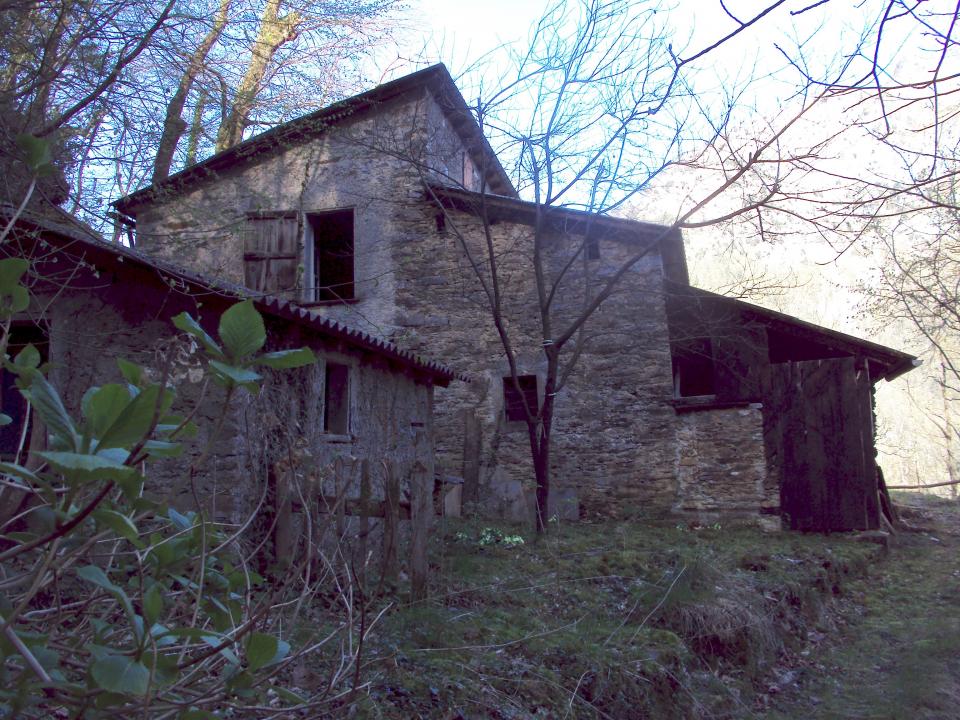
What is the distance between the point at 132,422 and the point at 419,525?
179 inches

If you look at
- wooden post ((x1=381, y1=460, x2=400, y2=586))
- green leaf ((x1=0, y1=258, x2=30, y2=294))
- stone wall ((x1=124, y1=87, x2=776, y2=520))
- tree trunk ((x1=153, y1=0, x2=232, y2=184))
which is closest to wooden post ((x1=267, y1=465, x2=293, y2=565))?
wooden post ((x1=381, y1=460, x2=400, y2=586))

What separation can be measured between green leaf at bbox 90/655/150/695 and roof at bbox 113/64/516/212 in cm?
983

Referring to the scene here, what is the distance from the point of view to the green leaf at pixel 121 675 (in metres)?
1.27

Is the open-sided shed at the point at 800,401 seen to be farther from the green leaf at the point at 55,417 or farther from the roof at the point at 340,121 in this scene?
the green leaf at the point at 55,417

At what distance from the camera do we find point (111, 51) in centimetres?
582

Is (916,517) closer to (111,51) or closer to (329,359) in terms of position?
(329,359)

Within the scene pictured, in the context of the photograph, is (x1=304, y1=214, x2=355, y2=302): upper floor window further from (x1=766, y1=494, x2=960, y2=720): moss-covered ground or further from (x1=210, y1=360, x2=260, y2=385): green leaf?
(x1=210, y1=360, x2=260, y2=385): green leaf

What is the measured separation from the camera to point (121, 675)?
129 centimetres

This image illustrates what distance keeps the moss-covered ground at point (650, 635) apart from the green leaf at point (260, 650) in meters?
1.34

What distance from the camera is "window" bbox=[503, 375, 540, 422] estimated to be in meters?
11.8

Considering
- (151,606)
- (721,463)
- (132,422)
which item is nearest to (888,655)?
(721,463)

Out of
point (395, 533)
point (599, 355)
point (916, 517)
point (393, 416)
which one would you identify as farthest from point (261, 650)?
point (916, 517)

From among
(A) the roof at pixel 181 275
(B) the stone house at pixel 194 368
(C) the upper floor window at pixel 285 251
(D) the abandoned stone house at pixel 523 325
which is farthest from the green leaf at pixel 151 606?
(C) the upper floor window at pixel 285 251

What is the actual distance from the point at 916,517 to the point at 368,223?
11.9 m
